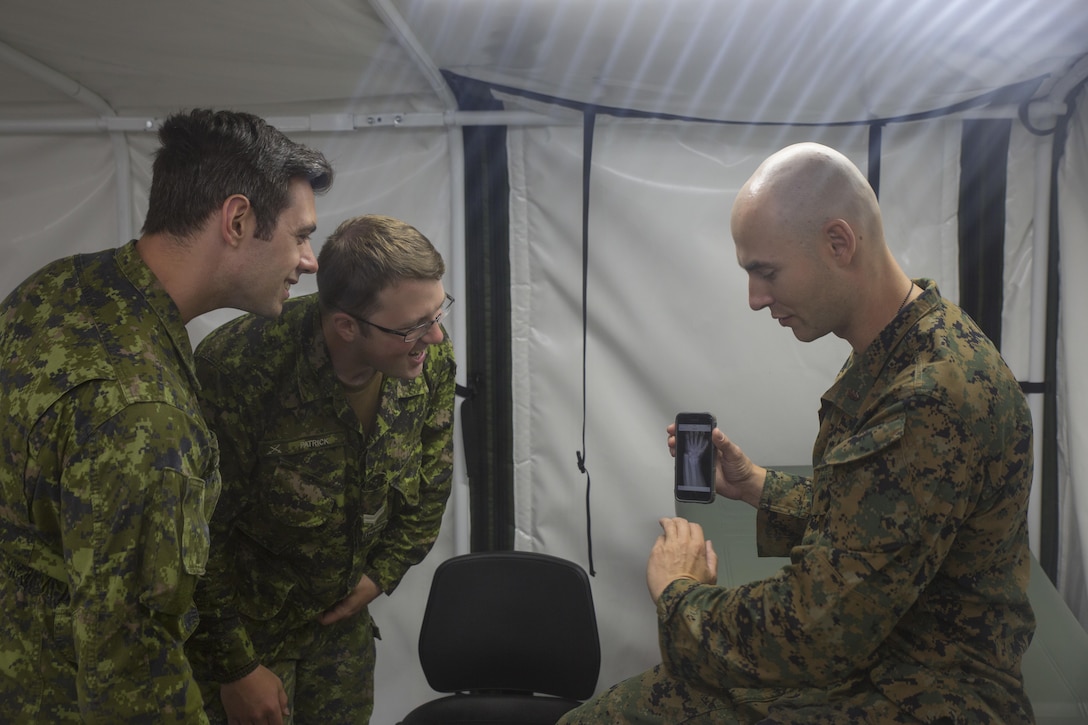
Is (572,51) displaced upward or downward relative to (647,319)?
upward

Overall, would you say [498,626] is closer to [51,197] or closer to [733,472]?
[733,472]

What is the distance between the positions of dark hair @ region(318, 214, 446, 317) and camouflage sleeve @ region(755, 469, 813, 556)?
888mm

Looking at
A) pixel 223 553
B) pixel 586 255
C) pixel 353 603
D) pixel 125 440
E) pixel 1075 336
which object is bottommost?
pixel 353 603

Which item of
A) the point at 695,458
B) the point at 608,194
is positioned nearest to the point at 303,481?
the point at 695,458

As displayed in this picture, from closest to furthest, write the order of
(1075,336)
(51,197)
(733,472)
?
(733,472), (1075,336), (51,197)

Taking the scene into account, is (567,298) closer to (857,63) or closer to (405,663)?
(857,63)

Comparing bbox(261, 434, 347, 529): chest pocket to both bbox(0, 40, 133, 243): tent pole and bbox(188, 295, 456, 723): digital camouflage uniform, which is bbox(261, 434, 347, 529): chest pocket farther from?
bbox(0, 40, 133, 243): tent pole

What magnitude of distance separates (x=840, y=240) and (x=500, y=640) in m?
1.41

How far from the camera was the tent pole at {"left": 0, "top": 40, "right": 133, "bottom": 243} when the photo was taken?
2.34 metres

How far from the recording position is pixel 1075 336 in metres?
2.50

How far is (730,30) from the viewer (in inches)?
80.0

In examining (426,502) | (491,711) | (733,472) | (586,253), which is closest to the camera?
(733,472)

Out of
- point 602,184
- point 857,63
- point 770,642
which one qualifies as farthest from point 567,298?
point 770,642

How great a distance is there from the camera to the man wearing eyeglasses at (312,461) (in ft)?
5.42
